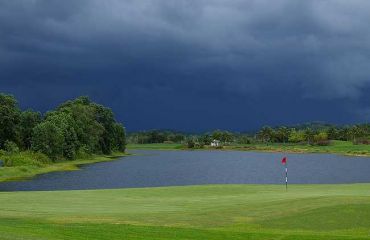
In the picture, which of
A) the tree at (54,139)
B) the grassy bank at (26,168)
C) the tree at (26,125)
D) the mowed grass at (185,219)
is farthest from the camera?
the tree at (26,125)

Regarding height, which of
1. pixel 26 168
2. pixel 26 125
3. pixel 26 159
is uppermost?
pixel 26 125

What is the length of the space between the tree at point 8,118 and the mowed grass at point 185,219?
112m

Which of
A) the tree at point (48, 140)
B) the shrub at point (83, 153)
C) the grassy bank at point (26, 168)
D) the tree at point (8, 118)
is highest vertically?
the tree at point (8, 118)

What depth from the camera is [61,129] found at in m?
134

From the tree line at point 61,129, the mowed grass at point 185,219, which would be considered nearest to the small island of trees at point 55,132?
the tree line at point 61,129

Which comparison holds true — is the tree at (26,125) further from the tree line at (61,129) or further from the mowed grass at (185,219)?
the mowed grass at (185,219)

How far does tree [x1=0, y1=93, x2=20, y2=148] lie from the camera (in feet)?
465

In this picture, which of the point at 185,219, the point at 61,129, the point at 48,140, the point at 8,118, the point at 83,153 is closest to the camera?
the point at 185,219

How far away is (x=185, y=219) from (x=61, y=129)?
112m

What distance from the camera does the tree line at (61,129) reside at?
12800 centimetres

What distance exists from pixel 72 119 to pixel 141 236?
135 meters

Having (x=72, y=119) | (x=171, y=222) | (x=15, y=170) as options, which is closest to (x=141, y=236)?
(x=171, y=222)

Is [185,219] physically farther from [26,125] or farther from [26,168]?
[26,125]

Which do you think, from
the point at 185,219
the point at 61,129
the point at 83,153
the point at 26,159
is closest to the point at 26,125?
the point at 83,153
